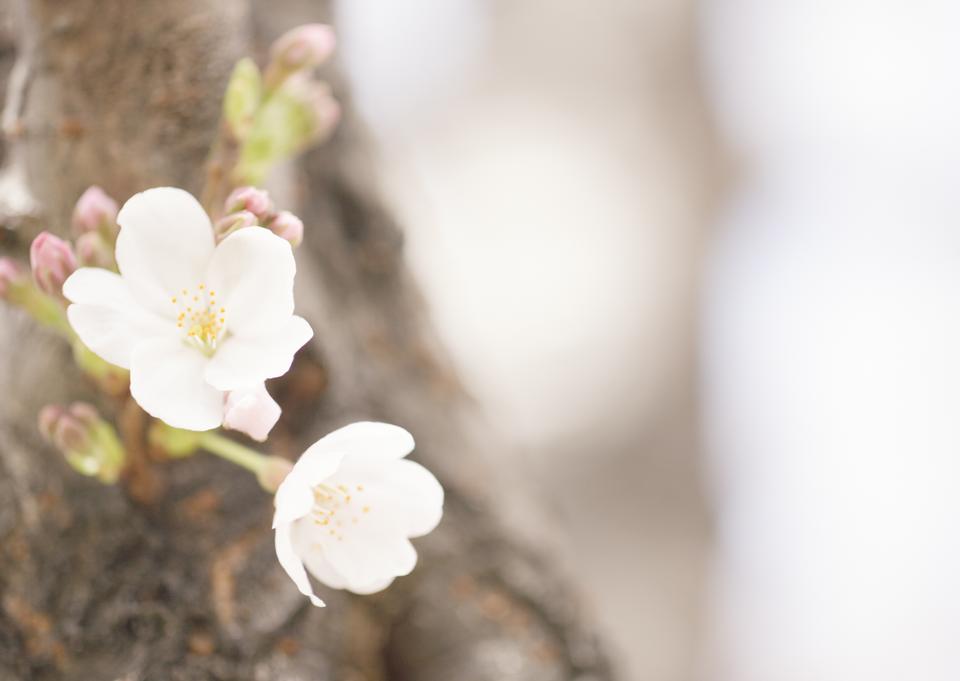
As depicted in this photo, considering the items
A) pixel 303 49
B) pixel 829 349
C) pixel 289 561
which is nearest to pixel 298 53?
pixel 303 49

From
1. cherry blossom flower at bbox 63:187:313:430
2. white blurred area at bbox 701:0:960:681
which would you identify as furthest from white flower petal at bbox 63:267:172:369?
white blurred area at bbox 701:0:960:681

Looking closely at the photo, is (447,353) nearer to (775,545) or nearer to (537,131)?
(537,131)

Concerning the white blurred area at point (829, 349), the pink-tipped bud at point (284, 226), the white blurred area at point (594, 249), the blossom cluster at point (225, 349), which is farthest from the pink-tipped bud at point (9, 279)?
the white blurred area at point (829, 349)

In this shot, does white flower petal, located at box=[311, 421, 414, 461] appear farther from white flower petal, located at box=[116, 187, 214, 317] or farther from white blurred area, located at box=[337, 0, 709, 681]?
white blurred area, located at box=[337, 0, 709, 681]

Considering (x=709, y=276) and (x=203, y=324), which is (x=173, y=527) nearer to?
(x=203, y=324)

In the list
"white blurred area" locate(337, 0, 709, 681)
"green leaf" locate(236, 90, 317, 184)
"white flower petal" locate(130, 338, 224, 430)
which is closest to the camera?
"white flower petal" locate(130, 338, 224, 430)

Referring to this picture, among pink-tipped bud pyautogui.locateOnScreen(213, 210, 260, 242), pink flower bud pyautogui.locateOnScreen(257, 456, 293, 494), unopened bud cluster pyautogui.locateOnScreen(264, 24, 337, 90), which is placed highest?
unopened bud cluster pyautogui.locateOnScreen(264, 24, 337, 90)
